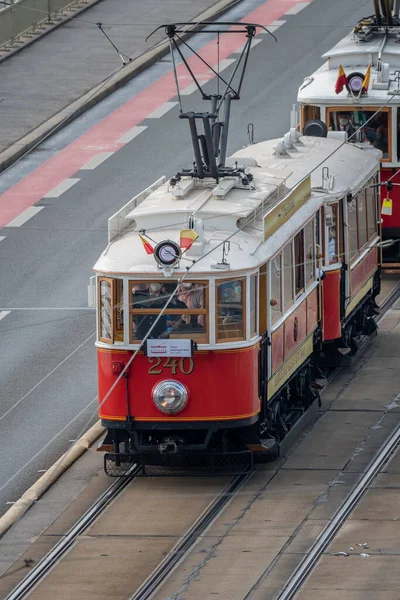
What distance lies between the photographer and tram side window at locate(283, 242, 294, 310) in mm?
23578

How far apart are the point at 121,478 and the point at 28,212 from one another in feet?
45.4

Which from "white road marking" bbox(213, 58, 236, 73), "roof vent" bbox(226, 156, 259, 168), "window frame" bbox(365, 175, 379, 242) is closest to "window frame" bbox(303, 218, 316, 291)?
"roof vent" bbox(226, 156, 259, 168)

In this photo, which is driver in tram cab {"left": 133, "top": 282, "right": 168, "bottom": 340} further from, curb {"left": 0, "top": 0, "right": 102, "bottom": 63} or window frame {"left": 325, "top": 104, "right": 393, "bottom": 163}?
curb {"left": 0, "top": 0, "right": 102, "bottom": 63}

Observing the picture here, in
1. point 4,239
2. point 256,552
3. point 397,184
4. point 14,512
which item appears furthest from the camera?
point 4,239

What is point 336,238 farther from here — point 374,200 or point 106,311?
point 106,311

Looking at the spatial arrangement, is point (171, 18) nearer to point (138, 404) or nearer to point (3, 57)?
point (3, 57)

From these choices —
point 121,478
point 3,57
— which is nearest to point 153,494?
point 121,478

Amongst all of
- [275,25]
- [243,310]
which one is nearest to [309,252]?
[243,310]

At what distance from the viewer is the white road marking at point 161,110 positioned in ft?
135

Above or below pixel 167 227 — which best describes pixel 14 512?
below

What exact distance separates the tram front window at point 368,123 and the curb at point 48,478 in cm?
908

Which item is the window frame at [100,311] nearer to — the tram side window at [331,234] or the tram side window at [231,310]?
Answer: the tram side window at [231,310]

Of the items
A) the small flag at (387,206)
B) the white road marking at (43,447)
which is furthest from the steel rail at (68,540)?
the small flag at (387,206)

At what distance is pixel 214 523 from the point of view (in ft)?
69.6
